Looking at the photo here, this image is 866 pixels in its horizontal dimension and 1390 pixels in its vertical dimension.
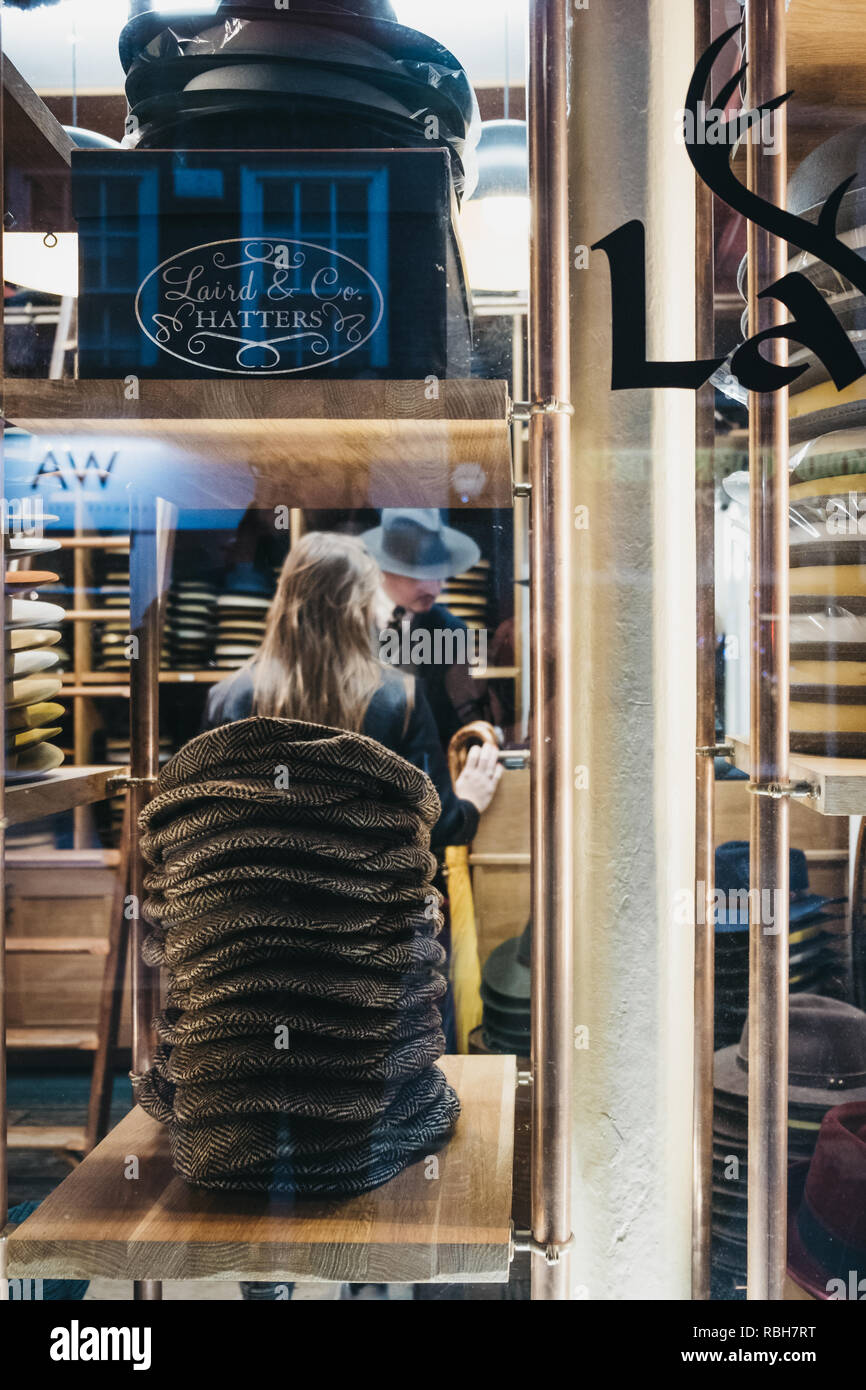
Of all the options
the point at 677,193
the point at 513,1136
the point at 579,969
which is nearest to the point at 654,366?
the point at 677,193

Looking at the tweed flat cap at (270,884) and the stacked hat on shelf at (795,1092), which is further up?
the tweed flat cap at (270,884)

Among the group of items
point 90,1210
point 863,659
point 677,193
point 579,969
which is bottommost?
point 90,1210

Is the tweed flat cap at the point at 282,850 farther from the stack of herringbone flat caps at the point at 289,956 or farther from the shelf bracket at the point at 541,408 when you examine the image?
the shelf bracket at the point at 541,408

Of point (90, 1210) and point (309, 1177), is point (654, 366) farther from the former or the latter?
point (90, 1210)

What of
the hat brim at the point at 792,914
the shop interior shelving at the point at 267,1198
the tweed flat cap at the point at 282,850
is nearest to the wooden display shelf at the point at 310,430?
the shop interior shelving at the point at 267,1198

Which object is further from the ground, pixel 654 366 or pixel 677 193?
pixel 677 193

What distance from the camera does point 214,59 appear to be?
73 cm

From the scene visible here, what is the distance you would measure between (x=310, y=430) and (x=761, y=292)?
0.38 meters

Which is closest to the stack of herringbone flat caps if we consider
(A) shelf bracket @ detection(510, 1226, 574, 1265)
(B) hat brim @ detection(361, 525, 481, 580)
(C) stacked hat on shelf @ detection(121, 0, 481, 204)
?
(A) shelf bracket @ detection(510, 1226, 574, 1265)

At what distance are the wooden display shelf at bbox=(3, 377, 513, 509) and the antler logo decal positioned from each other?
14 centimetres

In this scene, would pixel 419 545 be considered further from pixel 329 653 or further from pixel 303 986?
pixel 303 986

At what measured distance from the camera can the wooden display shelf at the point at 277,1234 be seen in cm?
67

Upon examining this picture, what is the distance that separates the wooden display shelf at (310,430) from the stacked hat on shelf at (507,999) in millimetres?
431
